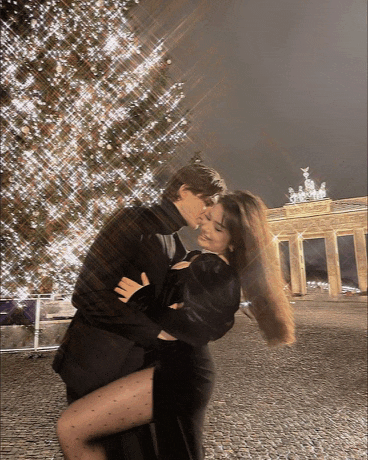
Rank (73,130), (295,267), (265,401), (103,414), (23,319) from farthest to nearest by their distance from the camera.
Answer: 1. (23,319)
2. (73,130)
3. (265,401)
4. (295,267)
5. (103,414)

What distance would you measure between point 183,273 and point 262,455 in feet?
5.92

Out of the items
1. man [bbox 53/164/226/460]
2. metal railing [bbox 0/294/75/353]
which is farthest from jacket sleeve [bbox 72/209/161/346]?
metal railing [bbox 0/294/75/353]

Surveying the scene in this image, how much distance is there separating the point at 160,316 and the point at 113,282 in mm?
275

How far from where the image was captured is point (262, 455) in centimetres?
235

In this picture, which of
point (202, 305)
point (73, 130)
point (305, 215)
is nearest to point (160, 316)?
point (202, 305)

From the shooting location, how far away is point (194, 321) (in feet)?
4.86

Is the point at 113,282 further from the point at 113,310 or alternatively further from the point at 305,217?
the point at 305,217

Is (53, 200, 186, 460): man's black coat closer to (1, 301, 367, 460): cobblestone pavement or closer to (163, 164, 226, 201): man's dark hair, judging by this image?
(163, 164, 226, 201): man's dark hair

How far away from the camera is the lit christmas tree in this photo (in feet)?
8.43

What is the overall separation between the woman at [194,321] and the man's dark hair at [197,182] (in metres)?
0.08

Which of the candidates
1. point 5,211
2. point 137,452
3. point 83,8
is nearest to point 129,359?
point 137,452

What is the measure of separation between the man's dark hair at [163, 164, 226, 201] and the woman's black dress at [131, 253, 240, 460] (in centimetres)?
36

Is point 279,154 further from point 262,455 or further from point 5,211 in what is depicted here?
point 5,211

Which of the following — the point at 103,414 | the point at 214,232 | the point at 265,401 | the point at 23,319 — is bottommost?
the point at 265,401
